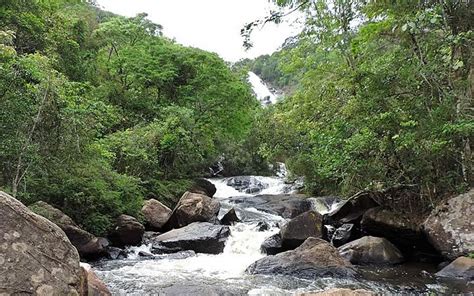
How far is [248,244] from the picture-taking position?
1299cm

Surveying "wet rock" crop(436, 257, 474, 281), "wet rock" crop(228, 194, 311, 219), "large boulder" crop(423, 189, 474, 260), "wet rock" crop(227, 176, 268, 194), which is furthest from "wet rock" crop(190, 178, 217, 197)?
"wet rock" crop(436, 257, 474, 281)

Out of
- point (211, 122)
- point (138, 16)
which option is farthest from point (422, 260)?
point (138, 16)

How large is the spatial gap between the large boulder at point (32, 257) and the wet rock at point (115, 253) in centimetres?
652

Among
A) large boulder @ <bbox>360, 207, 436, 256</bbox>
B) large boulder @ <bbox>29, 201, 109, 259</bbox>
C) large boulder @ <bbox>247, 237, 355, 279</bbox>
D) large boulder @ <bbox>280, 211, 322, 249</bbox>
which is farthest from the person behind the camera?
large boulder @ <bbox>280, 211, 322, 249</bbox>

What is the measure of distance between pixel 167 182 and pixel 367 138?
10.9 meters

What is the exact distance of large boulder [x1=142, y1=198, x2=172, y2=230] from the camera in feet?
47.8

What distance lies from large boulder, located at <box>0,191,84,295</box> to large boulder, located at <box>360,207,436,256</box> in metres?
8.77

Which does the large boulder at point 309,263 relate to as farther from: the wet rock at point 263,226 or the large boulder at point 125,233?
the wet rock at point 263,226

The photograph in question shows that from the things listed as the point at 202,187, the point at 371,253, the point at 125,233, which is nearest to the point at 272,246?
the point at 371,253

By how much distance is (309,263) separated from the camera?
962 cm

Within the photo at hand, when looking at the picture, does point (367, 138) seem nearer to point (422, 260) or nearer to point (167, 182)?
point (422, 260)

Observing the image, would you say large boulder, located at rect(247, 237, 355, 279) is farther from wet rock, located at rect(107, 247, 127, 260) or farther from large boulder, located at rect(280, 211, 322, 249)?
wet rock, located at rect(107, 247, 127, 260)

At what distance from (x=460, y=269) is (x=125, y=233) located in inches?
337

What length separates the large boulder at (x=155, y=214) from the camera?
14562 millimetres
